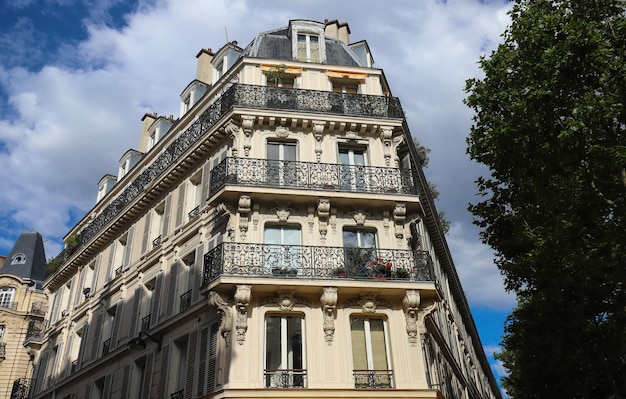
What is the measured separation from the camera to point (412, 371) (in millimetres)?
12219

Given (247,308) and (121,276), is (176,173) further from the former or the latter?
(247,308)

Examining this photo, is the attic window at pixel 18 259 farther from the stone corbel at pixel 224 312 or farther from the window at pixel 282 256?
the stone corbel at pixel 224 312

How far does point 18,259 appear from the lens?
38.5 m

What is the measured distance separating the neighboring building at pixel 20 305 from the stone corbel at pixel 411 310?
68.8ft

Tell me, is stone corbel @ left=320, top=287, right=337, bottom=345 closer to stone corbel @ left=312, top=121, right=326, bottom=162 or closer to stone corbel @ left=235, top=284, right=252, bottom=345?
stone corbel @ left=235, top=284, right=252, bottom=345

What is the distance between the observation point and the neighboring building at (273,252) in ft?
40.3

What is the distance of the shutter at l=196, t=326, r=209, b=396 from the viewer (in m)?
12.6

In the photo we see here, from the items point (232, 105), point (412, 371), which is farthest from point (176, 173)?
point (412, 371)

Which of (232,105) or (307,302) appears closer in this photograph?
(307,302)

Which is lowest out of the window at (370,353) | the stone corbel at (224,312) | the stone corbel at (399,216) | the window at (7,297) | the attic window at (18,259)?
the window at (370,353)

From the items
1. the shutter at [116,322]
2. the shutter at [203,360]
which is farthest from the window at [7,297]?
the shutter at [203,360]

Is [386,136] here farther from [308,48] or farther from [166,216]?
[166,216]

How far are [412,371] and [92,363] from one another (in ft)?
35.8

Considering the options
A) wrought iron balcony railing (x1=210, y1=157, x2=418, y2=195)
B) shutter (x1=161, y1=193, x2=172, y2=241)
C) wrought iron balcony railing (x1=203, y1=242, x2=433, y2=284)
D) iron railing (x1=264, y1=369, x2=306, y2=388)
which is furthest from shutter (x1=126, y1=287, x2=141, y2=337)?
iron railing (x1=264, y1=369, x2=306, y2=388)
